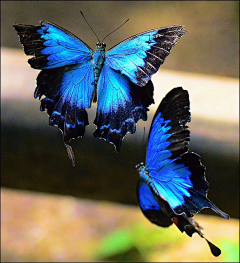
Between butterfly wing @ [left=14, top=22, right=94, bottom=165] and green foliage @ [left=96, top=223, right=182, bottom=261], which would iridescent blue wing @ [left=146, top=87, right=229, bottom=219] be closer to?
butterfly wing @ [left=14, top=22, right=94, bottom=165]

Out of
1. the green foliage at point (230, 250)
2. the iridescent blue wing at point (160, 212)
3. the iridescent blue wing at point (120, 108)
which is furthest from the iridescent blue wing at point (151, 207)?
the green foliage at point (230, 250)

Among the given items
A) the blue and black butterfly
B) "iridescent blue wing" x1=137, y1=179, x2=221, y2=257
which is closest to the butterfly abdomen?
the blue and black butterfly

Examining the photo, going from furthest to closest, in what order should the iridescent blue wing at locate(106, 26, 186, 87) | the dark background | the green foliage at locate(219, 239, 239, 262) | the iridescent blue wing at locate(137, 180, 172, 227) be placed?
the green foliage at locate(219, 239, 239, 262)
the dark background
the iridescent blue wing at locate(137, 180, 172, 227)
the iridescent blue wing at locate(106, 26, 186, 87)

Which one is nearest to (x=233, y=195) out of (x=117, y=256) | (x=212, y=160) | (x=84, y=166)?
(x=212, y=160)

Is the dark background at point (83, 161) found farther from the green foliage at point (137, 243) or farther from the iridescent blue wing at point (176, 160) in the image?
the green foliage at point (137, 243)

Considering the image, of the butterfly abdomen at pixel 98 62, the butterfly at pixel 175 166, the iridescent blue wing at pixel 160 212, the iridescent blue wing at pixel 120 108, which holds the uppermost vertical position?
the butterfly abdomen at pixel 98 62

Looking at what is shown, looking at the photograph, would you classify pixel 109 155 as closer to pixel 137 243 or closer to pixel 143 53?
pixel 143 53
